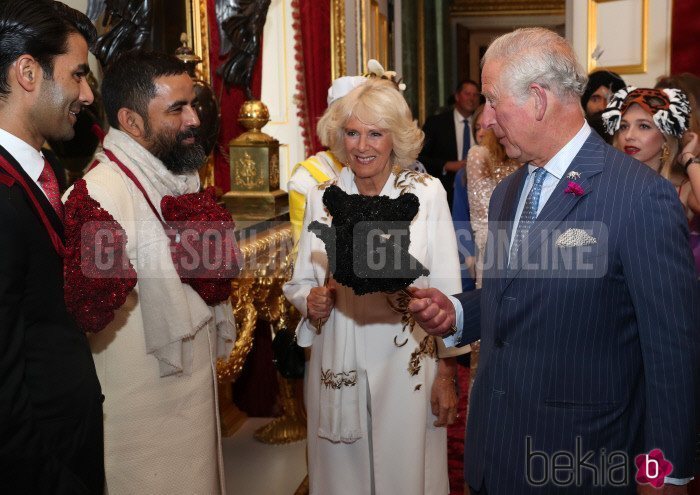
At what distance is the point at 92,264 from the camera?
1.83 meters

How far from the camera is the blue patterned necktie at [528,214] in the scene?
6.18ft

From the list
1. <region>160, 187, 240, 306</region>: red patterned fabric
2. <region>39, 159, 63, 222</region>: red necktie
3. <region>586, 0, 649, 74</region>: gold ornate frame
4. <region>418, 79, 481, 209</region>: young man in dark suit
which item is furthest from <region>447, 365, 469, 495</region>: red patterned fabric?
<region>418, 79, 481, 209</region>: young man in dark suit

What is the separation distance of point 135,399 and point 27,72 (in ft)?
3.55

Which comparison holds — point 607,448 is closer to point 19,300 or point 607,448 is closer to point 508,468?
point 508,468

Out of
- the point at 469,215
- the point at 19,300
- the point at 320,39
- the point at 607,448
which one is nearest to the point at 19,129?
the point at 19,300

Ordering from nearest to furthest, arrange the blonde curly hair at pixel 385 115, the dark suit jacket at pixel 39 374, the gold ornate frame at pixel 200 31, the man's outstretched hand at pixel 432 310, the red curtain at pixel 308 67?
1. the dark suit jacket at pixel 39 374
2. the man's outstretched hand at pixel 432 310
3. the blonde curly hair at pixel 385 115
4. the gold ornate frame at pixel 200 31
5. the red curtain at pixel 308 67

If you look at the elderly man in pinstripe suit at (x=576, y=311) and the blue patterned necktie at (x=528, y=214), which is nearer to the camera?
the elderly man in pinstripe suit at (x=576, y=311)

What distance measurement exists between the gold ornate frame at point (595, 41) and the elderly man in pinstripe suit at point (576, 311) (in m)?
4.22

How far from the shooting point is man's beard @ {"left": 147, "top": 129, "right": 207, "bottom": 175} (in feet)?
8.46

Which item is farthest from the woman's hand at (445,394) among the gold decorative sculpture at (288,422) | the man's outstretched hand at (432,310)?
the gold decorative sculpture at (288,422)

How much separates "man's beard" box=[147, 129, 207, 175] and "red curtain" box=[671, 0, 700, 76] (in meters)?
4.41

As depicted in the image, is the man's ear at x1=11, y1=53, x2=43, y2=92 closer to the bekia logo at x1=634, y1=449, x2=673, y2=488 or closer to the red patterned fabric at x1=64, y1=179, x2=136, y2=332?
the red patterned fabric at x1=64, y1=179, x2=136, y2=332

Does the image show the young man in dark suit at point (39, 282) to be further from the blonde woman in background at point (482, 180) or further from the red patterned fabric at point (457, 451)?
the blonde woman in background at point (482, 180)

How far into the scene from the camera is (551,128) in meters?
1.87
